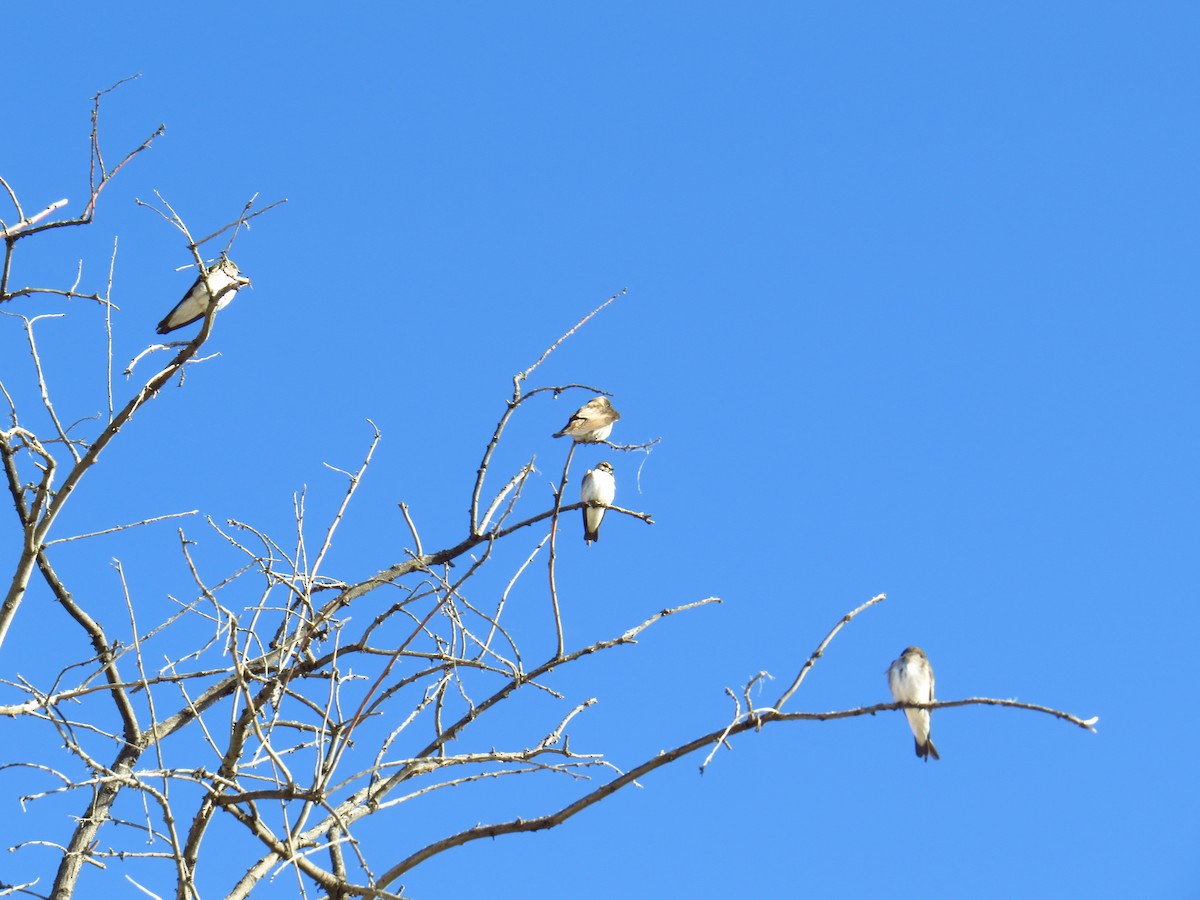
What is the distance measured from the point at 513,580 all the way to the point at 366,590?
153cm

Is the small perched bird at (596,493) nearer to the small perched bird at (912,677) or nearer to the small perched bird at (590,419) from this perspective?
the small perched bird at (590,419)

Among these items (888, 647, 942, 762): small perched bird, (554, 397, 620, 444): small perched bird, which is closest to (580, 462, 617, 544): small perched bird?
(554, 397, 620, 444): small perched bird

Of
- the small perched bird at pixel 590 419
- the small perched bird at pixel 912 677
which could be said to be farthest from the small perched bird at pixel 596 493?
the small perched bird at pixel 912 677

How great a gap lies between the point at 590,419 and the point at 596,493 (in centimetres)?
76

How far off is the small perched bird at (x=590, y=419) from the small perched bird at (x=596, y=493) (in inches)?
19.2

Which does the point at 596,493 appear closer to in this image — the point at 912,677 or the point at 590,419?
the point at 590,419

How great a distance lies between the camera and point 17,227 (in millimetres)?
3883

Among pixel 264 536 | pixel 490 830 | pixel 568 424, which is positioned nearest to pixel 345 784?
pixel 490 830

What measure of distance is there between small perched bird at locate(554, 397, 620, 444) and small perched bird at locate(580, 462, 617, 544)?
19.2 inches

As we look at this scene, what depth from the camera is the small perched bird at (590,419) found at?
972cm

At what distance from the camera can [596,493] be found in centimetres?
1031

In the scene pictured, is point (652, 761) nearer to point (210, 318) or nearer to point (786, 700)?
point (786, 700)

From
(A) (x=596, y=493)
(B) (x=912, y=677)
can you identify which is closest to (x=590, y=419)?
(A) (x=596, y=493)

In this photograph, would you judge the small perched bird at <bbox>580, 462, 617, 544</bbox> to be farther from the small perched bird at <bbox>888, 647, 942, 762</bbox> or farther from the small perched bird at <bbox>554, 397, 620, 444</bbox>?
the small perched bird at <bbox>888, 647, 942, 762</bbox>
